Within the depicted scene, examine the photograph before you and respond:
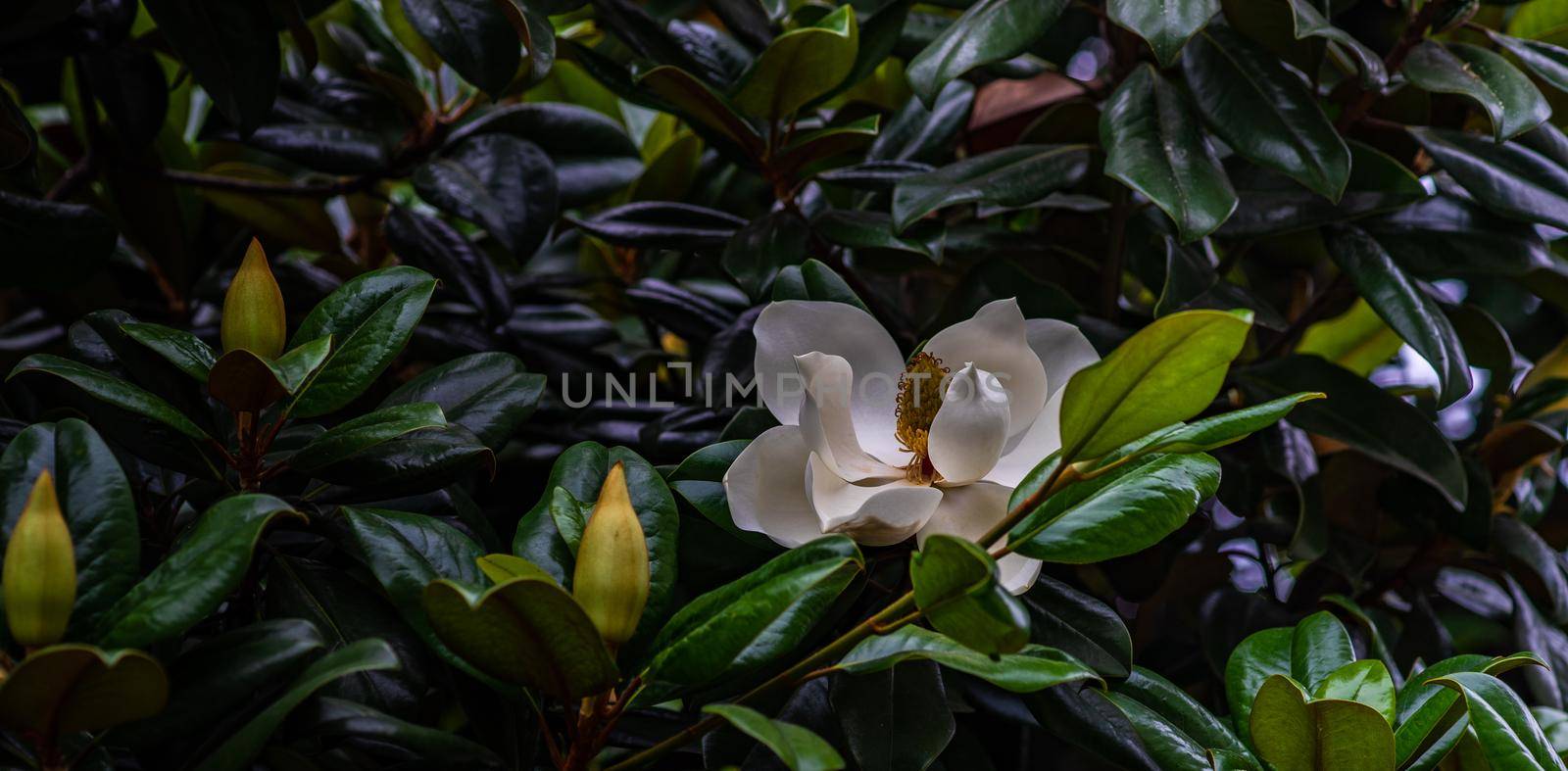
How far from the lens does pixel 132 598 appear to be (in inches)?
18.5

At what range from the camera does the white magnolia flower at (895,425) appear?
23.2 inches

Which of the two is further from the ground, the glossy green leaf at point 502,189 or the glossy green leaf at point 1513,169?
the glossy green leaf at point 502,189

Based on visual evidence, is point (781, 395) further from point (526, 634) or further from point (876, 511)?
point (526, 634)

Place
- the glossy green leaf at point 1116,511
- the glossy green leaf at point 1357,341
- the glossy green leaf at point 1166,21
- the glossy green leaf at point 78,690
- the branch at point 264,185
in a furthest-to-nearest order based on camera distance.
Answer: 1. the glossy green leaf at point 1357,341
2. the branch at point 264,185
3. the glossy green leaf at point 1166,21
4. the glossy green leaf at point 1116,511
5. the glossy green leaf at point 78,690

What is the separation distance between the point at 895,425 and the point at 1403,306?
42 centimetres

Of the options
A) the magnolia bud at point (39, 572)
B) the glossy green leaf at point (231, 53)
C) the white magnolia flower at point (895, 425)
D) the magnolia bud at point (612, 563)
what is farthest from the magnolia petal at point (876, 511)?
the glossy green leaf at point (231, 53)

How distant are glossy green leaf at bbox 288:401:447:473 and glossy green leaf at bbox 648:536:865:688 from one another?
0.56 ft

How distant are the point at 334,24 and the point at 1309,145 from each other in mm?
982

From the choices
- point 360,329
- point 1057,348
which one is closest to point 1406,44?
point 1057,348

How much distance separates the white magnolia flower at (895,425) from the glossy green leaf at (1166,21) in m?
0.20

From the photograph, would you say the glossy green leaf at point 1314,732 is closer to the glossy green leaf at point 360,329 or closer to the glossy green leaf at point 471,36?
the glossy green leaf at point 360,329

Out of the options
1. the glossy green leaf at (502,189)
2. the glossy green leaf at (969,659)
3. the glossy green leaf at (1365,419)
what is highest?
the glossy green leaf at (502,189)

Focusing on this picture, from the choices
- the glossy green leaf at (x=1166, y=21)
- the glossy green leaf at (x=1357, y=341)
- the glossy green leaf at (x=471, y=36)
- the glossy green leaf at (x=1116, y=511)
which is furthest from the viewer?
the glossy green leaf at (x=1357, y=341)

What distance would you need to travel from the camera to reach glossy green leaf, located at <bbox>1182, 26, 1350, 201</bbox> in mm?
791
